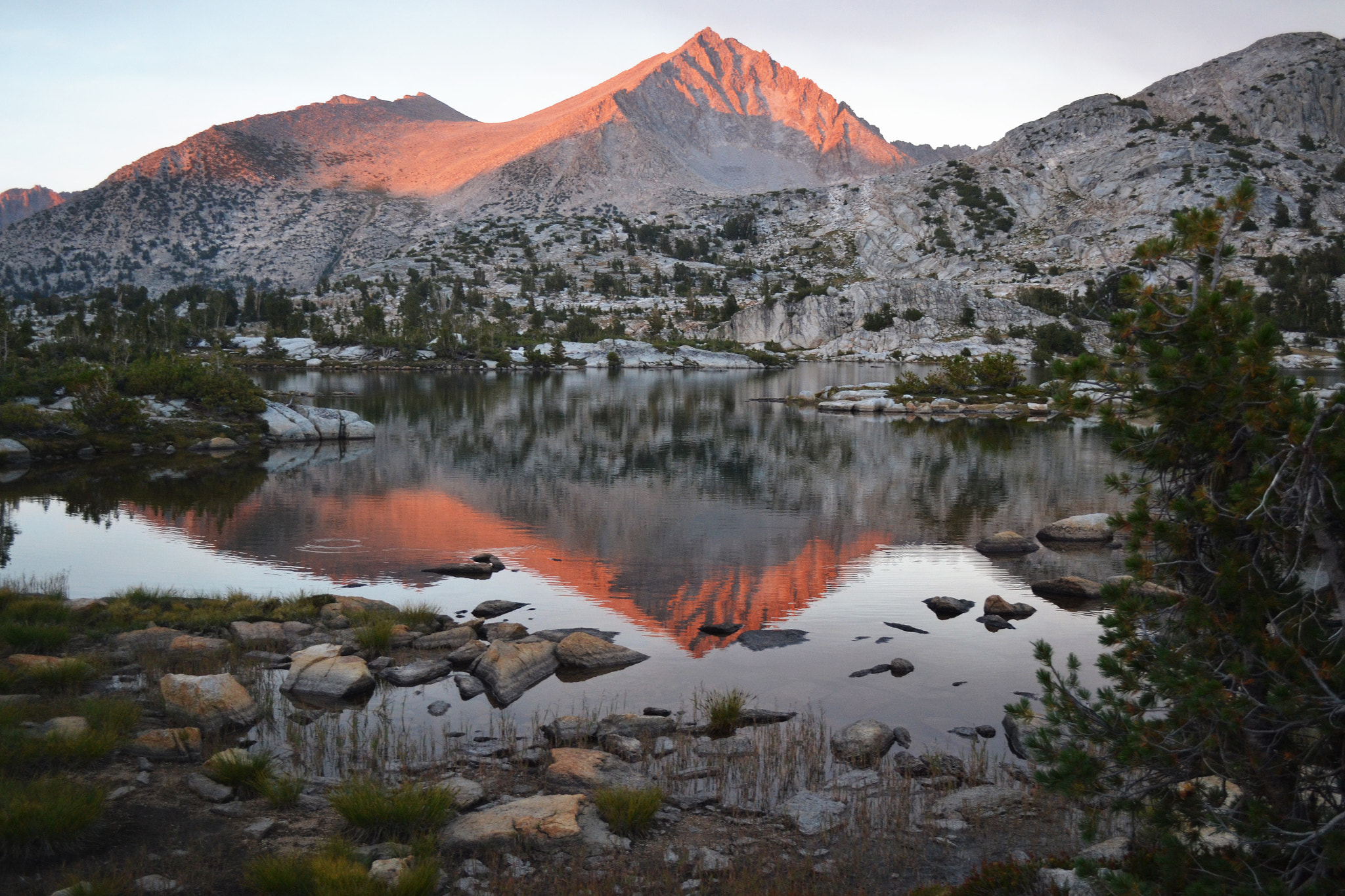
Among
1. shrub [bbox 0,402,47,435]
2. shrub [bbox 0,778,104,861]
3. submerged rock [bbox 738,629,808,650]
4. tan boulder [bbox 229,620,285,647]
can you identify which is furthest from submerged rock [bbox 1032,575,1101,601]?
shrub [bbox 0,402,47,435]

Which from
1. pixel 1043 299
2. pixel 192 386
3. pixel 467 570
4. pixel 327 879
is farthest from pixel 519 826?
pixel 1043 299

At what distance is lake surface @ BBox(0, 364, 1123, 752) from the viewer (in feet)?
48.0

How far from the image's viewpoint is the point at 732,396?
7681cm

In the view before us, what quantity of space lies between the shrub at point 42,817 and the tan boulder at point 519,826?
3.17 meters

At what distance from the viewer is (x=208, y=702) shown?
442 inches

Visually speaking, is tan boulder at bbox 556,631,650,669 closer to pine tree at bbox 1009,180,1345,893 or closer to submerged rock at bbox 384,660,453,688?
submerged rock at bbox 384,660,453,688

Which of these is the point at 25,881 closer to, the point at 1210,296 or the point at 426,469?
the point at 1210,296

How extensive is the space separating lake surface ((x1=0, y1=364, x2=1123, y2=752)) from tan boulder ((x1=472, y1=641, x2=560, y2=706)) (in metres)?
0.35

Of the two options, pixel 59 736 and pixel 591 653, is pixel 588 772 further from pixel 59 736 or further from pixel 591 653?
pixel 59 736

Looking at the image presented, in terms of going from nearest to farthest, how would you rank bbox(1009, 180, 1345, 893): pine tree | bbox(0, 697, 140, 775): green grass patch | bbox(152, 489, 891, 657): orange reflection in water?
bbox(1009, 180, 1345, 893): pine tree < bbox(0, 697, 140, 775): green grass patch < bbox(152, 489, 891, 657): orange reflection in water

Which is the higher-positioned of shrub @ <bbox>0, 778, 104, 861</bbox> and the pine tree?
the pine tree

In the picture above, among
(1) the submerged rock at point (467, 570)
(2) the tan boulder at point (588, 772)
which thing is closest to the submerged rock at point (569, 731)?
(2) the tan boulder at point (588, 772)

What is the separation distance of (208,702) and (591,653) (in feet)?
19.3

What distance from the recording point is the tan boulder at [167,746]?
9.88 m
